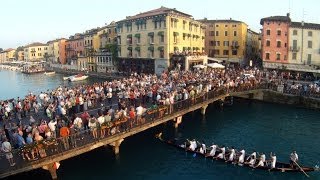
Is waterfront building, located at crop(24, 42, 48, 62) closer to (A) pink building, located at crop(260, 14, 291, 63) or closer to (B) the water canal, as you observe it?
(A) pink building, located at crop(260, 14, 291, 63)

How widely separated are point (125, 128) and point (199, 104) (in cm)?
1383

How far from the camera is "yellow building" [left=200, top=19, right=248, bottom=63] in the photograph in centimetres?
9212

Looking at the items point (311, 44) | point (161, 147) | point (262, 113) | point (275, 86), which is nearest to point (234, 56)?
point (311, 44)

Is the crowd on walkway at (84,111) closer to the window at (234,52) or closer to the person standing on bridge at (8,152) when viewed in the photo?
the person standing on bridge at (8,152)

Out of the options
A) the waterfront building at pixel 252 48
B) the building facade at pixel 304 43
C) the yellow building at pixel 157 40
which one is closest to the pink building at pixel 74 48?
the yellow building at pixel 157 40

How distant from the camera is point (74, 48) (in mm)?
131375

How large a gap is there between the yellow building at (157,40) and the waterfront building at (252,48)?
20.3 m

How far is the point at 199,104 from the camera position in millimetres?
40562

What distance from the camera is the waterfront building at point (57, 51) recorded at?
14175 cm

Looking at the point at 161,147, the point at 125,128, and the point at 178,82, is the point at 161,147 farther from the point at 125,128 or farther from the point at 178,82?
the point at 178,82

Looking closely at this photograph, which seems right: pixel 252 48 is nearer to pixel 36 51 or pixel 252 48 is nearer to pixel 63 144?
pixel 63 144

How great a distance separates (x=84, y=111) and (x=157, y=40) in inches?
1654

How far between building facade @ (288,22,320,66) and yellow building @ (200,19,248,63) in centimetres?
2234

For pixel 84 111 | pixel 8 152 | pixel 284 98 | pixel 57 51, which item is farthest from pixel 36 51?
pixel 8 152
